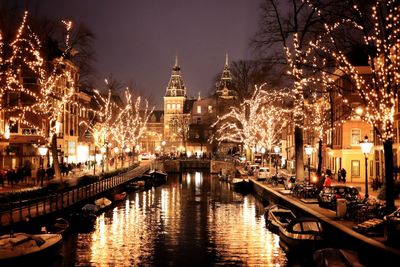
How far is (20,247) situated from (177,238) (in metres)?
11.9

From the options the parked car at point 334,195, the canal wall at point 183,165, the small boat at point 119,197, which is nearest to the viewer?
the parked car at point 334,195

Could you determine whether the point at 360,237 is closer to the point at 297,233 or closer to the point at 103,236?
the point at 297,233

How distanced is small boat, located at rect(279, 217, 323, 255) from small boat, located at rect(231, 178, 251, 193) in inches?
1532

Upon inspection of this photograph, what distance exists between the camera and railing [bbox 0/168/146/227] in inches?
1155

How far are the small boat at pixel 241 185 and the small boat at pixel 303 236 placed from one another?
128 feet

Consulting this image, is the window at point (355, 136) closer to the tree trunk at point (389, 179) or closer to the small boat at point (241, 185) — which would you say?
the small boat at point (241, 185)

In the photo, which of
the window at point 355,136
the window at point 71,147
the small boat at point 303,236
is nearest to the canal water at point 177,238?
the small boat at point 303,236

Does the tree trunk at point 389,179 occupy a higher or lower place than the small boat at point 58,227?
higher

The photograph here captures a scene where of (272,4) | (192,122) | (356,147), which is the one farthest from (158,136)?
(272,4)

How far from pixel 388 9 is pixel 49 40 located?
31.6 metres

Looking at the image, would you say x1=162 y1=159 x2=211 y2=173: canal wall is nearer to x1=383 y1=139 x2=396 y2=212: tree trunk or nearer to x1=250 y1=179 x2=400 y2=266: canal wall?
x1=250 y1=179 x2=400 y2=266: canal wall

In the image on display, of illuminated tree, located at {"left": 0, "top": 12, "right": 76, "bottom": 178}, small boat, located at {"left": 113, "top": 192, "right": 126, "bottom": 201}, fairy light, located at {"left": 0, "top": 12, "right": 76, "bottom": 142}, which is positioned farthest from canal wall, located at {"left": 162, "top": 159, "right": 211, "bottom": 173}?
small boat, located at {"left": 113, "top": 192, "right": 126, "bottom": 201}

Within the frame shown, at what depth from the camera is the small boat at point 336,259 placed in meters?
19.8

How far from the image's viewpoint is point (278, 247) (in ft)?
99.4
